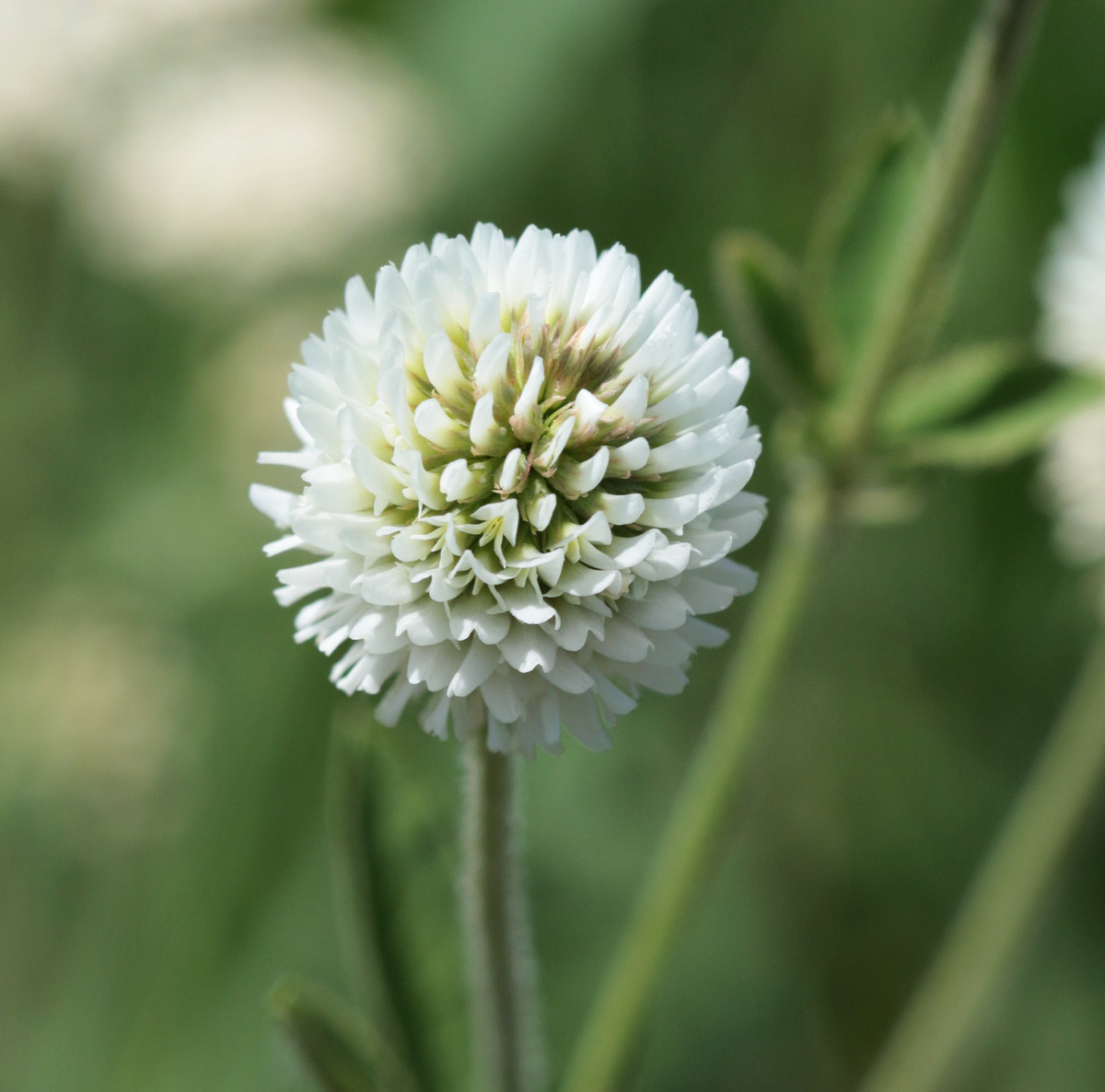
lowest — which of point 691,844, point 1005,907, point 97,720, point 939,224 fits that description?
point 1005,907

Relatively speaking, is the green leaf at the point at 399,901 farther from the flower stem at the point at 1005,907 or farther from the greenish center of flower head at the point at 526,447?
the flower stem at the point at 1005,907

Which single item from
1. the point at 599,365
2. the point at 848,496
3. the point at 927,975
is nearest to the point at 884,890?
the point at 927,975

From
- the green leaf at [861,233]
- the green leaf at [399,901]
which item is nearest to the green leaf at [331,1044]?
the green leaf at [399,901]

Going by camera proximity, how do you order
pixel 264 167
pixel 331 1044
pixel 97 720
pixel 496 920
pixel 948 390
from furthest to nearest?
pixel 264 167 → pixel 97 720 → pixel 948 390 → pixel 331 1044 → pixel 496 920

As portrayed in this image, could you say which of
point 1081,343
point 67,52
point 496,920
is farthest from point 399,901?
point 67,52

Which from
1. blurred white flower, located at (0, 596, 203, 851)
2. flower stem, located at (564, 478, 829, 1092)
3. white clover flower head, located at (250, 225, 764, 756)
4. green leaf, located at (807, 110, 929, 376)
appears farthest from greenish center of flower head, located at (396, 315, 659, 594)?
blurred white flower, located at (0, 596, 203, 851)

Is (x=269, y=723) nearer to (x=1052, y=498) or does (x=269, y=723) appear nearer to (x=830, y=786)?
(x=830, y=786)

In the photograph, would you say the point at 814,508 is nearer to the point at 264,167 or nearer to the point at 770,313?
the point at 770,313
